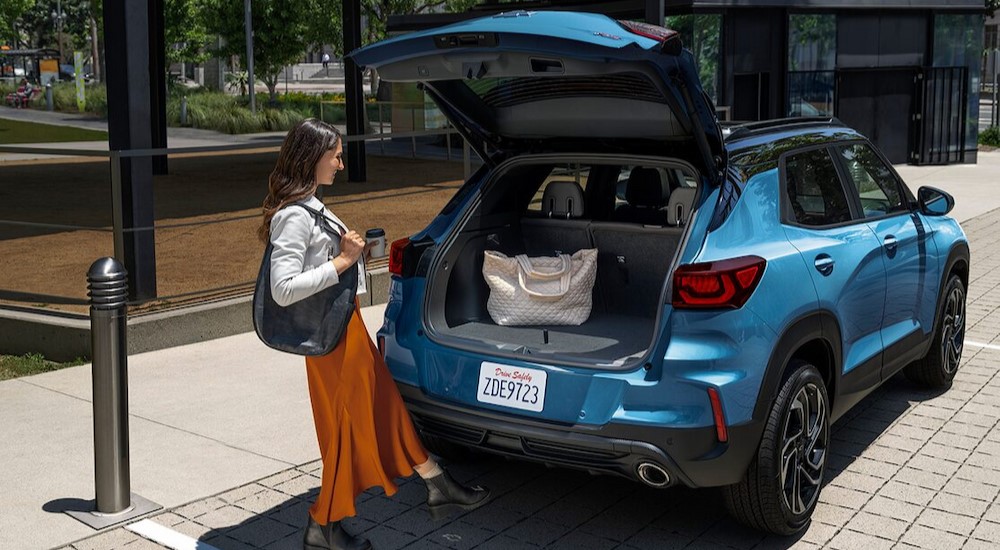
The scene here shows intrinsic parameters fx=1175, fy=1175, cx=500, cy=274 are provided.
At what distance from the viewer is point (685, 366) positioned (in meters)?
4.41

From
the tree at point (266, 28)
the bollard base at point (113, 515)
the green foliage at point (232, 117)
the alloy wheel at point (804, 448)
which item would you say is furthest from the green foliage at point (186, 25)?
the alloy wheel at point (804, 448)

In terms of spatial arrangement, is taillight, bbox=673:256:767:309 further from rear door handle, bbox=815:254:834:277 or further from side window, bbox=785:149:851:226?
side window, bbox=785:149:851:226

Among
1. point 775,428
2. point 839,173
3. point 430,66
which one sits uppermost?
point 430,66

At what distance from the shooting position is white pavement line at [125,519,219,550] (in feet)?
16.0

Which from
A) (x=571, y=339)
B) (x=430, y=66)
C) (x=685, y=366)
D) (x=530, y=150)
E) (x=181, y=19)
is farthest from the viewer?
(x=181, y=19)

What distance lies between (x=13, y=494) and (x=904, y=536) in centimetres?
400

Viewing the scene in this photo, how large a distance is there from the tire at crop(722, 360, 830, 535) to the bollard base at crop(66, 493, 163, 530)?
8.42 ft

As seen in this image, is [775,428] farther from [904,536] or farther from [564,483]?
[564,483]

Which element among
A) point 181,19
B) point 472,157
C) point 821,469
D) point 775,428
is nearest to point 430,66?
A: point 775,428

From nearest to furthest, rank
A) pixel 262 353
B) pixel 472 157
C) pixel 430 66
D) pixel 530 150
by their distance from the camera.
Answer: pixel 430 66, pixel 530 150, pixel 262 353, pixel 472 157

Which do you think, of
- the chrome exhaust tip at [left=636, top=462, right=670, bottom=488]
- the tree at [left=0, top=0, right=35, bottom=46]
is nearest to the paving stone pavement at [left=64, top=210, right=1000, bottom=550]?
the chrome exhaust tip at [left=636, top=462, right=670, bottom=488]

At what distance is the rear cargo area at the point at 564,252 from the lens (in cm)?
520

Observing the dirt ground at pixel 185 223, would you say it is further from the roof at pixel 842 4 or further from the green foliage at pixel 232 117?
the green foliage at pixel 232 117

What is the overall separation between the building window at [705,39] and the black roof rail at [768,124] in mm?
15688
